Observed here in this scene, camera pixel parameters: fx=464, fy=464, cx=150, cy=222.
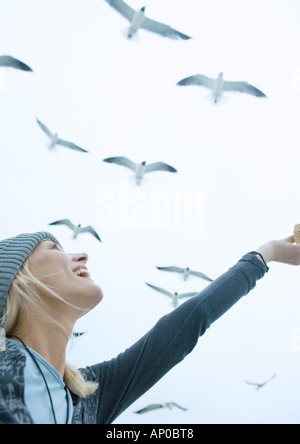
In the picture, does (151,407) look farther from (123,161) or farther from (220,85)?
(220,85)

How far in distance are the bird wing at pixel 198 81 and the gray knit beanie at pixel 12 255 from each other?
6559mm

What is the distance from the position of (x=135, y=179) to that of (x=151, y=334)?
7200 mm

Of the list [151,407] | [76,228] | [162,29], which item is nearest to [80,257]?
[162,29]

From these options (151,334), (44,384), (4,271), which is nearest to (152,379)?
(151,334)

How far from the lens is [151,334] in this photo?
1219 mm

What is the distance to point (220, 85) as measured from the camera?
304 inches

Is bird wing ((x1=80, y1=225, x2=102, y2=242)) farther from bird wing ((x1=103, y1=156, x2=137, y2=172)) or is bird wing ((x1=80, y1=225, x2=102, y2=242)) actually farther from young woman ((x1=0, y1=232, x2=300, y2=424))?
young woman ((x1=0, y1=232, x2=300, y2=424))

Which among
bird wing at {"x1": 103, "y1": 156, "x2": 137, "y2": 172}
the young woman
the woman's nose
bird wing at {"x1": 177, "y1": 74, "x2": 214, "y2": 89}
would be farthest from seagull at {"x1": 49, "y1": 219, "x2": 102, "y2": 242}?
the young woman

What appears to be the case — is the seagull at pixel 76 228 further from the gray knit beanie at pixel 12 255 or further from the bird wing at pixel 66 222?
the gray knit beanie at pixel 12 255

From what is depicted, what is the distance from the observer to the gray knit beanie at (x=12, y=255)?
1134mm

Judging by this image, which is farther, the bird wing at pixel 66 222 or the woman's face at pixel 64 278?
the bird wing at pixel 66 222

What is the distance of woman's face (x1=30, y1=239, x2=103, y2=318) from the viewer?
1.23m

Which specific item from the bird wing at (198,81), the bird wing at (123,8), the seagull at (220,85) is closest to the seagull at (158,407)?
the seagull at (220,85)
